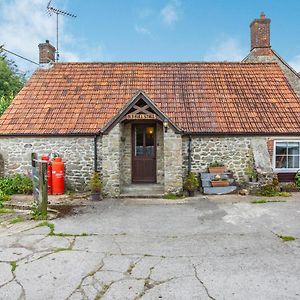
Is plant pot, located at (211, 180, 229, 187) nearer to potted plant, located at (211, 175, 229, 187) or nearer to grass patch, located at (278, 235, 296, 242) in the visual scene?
potted plant, located at (211, 175, 229, 187)

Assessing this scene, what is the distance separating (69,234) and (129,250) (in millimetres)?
1921

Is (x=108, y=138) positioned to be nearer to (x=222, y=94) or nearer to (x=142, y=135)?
(x=142, y=135)

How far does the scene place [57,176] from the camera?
12.5 metres

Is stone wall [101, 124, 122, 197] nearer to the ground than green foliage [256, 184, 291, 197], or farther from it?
farther from it

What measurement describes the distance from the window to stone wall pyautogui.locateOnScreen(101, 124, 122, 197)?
716 cm

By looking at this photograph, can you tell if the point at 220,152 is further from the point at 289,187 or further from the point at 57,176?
the point at 57,176

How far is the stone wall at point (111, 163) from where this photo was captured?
12.1 meters

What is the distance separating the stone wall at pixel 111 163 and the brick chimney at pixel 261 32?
11.2 meters

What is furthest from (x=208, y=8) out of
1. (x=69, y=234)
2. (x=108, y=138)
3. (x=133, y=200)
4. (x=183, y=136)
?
(x=69, y=234)

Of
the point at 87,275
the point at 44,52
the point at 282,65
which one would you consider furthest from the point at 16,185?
the point at 282,65

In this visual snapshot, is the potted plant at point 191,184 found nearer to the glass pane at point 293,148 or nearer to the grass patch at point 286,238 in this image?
the glass pane at point 293,148

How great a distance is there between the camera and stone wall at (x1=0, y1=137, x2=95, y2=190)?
13062mm

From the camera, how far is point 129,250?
6.63 metres

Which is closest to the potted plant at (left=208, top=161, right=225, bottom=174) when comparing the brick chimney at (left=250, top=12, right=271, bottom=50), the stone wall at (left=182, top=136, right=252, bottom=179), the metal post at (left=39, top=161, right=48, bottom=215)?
the stone wall at (left=182, top=136, right=252, bottom=179)
